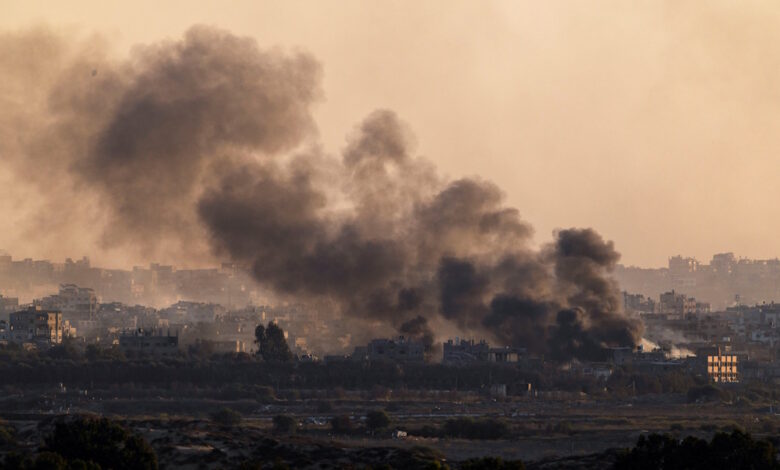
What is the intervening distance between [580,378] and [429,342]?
2060 centimetres

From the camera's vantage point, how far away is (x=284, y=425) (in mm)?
113938

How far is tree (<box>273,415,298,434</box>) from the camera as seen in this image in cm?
11194

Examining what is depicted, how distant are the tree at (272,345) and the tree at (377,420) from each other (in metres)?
45.7

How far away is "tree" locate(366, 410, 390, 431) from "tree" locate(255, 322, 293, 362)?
45.7m

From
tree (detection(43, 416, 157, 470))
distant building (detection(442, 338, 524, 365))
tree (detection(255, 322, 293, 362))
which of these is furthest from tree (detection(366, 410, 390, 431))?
tree (detection(255, 322, 293, 362))

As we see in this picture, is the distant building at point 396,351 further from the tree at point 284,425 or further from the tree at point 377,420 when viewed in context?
the tree at point 284,425

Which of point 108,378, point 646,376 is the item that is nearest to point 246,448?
point 108,378

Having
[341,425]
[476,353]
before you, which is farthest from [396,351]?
[341,425]

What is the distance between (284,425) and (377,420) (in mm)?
5453

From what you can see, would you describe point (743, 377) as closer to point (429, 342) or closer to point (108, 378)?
point (429, 342)

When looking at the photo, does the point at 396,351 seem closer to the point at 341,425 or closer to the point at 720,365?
the point at 720,365

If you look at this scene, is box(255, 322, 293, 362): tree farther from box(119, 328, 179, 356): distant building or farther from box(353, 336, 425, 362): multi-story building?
box(119, 328, 179, 356): distant building

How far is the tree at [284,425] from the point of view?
367 feet

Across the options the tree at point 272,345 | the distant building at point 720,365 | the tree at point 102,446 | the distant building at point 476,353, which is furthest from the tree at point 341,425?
the distant building at point 720,365
